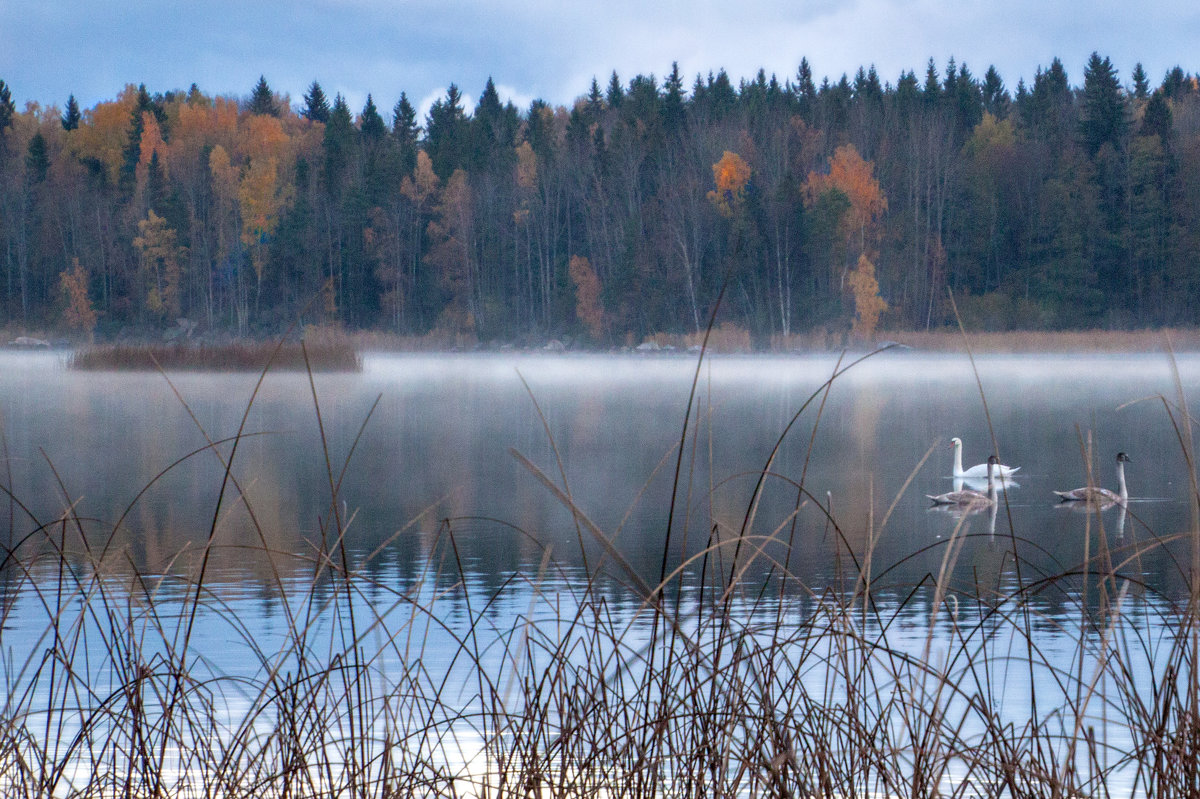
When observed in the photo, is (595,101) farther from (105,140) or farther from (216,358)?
(216,358)

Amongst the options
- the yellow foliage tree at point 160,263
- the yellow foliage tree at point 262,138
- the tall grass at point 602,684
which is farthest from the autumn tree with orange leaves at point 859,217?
the tall grass at point 602,684

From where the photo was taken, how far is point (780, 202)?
49906 mm

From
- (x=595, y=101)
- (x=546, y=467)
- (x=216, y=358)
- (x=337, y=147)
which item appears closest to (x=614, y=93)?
(x=595, y=101)

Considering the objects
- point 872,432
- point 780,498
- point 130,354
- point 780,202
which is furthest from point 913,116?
point 780,498

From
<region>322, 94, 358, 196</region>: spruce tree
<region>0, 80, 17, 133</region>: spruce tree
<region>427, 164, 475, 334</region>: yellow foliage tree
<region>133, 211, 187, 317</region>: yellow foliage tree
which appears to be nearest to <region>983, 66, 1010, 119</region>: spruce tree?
<region>427, 164, 475, 334</region>: yellow foliage tree

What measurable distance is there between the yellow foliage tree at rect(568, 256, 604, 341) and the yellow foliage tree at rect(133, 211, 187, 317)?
16996mm

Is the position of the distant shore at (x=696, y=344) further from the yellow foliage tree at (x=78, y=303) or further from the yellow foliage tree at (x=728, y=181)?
the yellow foliage tree at (x=728, y=181)

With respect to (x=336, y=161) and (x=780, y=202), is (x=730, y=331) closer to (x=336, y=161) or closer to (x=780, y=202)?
(x=780, y=202)

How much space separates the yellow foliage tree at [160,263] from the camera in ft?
190

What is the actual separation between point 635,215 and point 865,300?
1048 cm

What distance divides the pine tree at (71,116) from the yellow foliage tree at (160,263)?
15166 millimetres

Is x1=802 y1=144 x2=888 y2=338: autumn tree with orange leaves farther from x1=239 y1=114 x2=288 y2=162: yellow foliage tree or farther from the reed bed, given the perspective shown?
x1=239 y1=114 x2=288 y2=162: yellow foliage tree

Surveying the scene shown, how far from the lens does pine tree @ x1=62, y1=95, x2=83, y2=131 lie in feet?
236

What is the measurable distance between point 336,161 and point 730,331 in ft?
72.1
